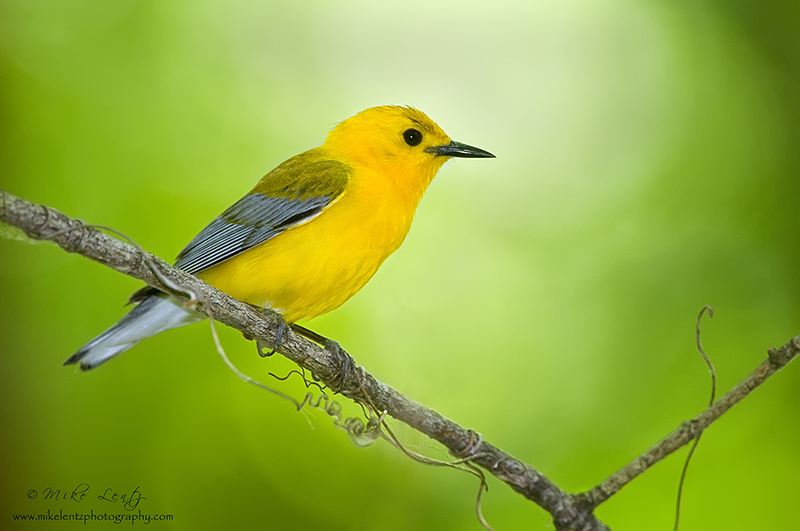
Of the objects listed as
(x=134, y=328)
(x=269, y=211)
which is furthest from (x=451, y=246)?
(x=134, y=328)

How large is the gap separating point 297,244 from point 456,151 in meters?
0.65

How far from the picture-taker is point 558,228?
2.73 meters

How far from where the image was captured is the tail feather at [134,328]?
190cm

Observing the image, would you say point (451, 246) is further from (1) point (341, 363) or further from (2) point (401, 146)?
(1) point (341, 363)

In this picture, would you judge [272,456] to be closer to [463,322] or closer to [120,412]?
[120,412]

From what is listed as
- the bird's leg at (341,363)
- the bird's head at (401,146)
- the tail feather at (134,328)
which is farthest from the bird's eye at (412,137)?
the tail feather at (134,328)

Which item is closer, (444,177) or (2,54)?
(2,54)

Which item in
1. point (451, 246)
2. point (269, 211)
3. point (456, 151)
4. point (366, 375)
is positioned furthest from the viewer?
point (451, 246)

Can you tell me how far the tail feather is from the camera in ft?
6.24

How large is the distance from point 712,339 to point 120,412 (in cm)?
216

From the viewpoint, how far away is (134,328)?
1.93 m

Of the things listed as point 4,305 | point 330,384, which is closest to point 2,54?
point 4,305

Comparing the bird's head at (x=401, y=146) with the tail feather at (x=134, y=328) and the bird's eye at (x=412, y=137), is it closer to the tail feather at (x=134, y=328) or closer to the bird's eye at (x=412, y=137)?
the bird's eye at (x=412, y=137)

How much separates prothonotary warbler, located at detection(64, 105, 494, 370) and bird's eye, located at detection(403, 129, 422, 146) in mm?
101
